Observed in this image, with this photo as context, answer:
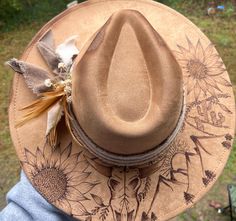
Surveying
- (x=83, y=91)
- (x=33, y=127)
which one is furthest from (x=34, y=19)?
(x=83, y=91)

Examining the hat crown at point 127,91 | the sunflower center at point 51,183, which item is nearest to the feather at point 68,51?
the hat crown at point 127,91

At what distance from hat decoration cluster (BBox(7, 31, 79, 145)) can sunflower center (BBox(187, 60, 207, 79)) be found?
1.47ft

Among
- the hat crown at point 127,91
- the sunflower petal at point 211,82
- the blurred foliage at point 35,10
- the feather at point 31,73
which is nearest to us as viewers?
the hat crown at point 127,91

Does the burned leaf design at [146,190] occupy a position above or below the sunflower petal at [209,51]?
below

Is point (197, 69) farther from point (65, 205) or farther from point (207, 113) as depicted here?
point (65, 205)

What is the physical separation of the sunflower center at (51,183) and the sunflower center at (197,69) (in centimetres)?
63

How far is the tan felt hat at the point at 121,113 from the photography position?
1.22 meters

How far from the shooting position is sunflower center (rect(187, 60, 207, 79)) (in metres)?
1.61

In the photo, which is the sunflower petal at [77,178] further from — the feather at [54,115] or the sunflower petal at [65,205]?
the feather at [54,115]

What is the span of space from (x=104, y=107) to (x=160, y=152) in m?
0.25

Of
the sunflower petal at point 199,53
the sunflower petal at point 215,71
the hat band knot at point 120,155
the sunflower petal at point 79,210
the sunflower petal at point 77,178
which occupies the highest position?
the sunflower petal at point 199,53

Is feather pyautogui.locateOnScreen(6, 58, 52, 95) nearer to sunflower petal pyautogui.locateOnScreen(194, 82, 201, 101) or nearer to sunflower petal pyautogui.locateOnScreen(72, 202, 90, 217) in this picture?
sunflower petal pyautogui.locateOnScreen(72, 202, 90, 217)

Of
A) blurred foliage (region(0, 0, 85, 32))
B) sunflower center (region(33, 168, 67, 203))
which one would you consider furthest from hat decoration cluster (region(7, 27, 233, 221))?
blurred foliage (region(0, 0, 85, 32))

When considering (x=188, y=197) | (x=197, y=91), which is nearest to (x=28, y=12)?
(x=197, y=91)
